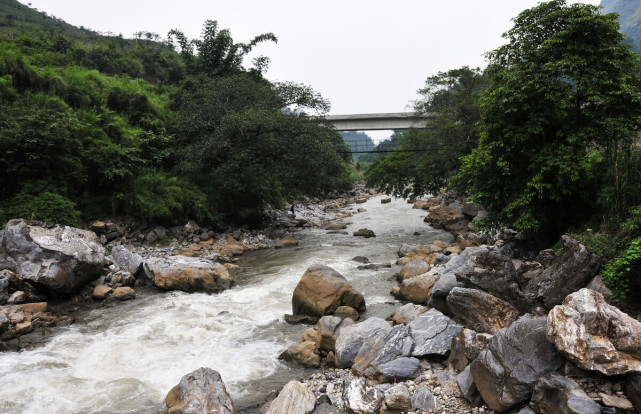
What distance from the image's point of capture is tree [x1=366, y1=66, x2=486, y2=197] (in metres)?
20.9

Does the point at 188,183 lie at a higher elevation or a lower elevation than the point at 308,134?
lower

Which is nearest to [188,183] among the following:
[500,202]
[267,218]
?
[267,218]

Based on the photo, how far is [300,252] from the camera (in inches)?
708

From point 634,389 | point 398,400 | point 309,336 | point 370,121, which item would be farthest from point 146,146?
point 370,121

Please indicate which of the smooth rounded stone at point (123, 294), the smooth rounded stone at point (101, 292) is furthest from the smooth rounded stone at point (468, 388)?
the smooth rounded stone at point (101, 292)

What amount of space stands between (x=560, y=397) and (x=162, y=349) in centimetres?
773

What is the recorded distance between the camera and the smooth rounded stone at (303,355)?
26.1 feet

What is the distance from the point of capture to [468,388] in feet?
19.4

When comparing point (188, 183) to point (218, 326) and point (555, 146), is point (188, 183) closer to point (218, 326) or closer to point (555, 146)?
point (218, 326)

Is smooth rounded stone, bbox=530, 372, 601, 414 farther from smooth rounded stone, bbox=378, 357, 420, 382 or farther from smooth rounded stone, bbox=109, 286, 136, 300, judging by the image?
smooth rounded stone, bbox=109, 286, 136, 300

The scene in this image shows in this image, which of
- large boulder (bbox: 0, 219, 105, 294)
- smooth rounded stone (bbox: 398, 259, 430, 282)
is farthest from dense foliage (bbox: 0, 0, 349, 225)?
smooth rounded stone (bbox: 398, 259, 430, 282)

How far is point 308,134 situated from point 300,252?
6.58 meters

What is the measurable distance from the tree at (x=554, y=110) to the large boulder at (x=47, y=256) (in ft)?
40.6

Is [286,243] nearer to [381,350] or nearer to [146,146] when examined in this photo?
[146,146]
